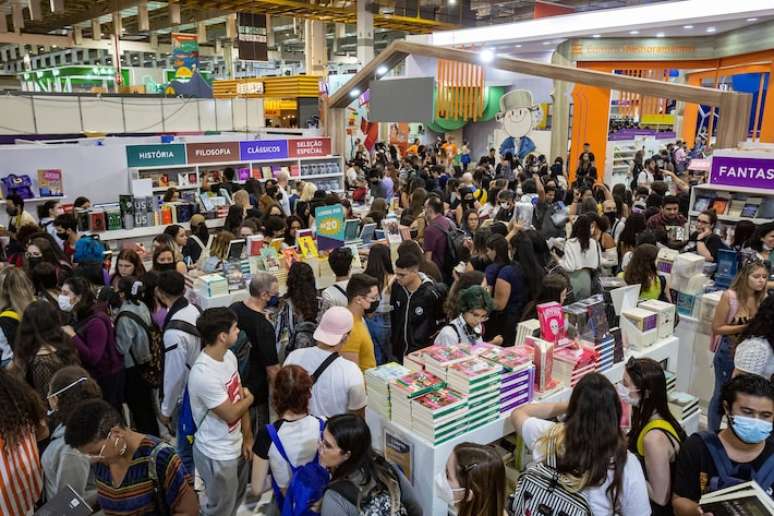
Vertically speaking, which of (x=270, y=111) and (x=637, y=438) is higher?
(x=270, y=111)

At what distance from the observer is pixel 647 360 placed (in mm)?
2662

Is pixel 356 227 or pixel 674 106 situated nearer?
pixel 356 227

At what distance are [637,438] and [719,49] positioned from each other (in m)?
15.1

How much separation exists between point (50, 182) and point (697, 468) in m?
9.56

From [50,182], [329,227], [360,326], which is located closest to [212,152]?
[50,182]

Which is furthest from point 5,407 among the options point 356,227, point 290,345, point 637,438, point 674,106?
point 674,106

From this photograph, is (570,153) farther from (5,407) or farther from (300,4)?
(5,407)

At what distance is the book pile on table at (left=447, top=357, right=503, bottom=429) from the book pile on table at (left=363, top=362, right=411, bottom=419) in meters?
0.27

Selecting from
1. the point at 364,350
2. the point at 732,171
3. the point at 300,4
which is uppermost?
the point at 300,4

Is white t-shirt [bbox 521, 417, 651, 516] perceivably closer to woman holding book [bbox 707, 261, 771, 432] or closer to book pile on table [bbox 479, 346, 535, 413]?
book pile on table [bbox 479, 346, 535, 413]

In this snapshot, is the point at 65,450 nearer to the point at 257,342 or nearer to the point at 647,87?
the point at 257,342

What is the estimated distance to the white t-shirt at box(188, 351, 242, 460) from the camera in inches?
118

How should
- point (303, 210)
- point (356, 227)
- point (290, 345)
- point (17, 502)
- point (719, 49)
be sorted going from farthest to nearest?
point (719, 49) → point (303, 210) → point (356, 227) → point (290, 345) → point (17, 502)

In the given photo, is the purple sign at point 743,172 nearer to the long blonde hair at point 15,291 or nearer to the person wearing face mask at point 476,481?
the person wearing face mask at point 476,481
